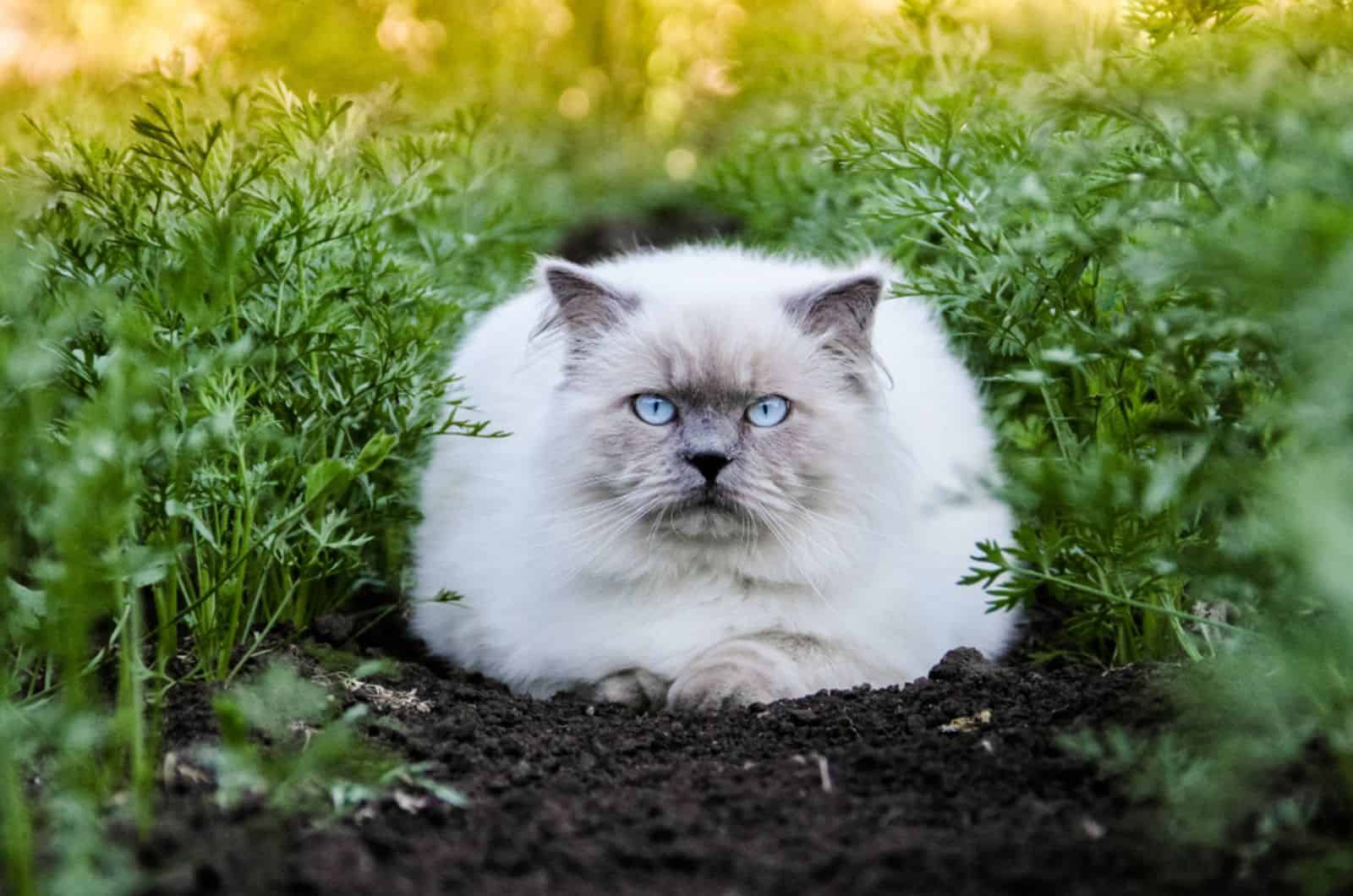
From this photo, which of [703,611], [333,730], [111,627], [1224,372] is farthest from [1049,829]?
[111,627]

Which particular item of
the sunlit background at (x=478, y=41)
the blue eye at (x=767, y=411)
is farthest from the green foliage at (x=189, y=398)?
the sunlit background at (x=478, y=41)

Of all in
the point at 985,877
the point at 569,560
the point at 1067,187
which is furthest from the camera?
the point at 569,560

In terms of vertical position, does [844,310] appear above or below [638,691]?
above

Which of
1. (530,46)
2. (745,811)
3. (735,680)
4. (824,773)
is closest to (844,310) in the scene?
(735,680)

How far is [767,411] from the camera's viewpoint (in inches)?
124

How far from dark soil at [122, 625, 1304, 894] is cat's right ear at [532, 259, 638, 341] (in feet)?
3.14

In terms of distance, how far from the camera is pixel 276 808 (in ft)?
6.45

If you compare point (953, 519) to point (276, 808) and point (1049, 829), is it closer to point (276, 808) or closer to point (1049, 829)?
point (1049, 829)

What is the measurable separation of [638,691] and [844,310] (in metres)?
1.01

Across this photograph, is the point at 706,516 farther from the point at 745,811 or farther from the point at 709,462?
the point at 745,811

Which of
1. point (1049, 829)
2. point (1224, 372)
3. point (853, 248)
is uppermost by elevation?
point (853, 248)

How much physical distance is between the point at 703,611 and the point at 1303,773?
1.54m

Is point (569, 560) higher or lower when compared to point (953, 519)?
lower

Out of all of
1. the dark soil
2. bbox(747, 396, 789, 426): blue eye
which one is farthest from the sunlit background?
the dark soil
